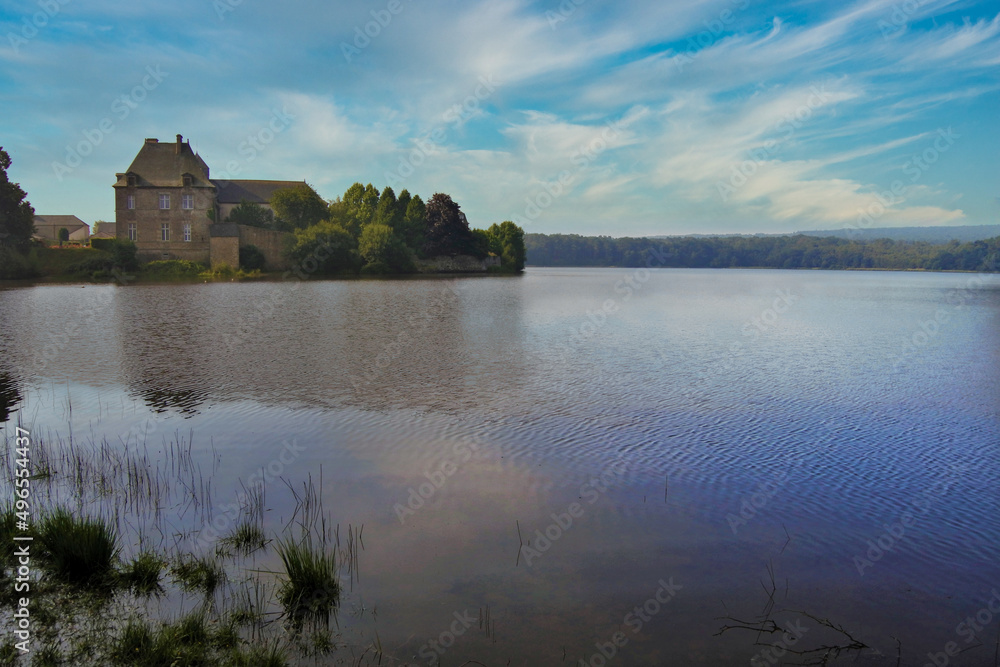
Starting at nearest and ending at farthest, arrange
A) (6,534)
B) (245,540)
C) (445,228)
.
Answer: (6,534), (245,540), (445,228)

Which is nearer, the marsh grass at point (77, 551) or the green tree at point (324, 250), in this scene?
the marsh grass at point (77, 551)

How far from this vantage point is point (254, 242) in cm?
6378

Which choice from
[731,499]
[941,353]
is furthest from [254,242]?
[731,499]

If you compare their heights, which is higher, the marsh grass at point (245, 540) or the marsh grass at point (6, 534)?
the marsh grass at point (6, 534)

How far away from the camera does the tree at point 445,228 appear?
81.1 meters

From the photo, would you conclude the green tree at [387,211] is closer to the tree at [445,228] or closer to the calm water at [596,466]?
the tree at [445,228]

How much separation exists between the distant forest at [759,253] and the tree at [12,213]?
388 feet

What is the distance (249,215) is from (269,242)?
6394mm

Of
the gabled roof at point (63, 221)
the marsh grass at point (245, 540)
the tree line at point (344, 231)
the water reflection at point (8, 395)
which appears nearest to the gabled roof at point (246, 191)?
the tree line at point (344, 231)

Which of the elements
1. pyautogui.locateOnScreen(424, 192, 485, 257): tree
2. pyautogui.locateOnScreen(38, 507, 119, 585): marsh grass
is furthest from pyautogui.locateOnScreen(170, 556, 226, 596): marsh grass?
pyautogui.locateOnScreen(424, 192, 485, 257): tree

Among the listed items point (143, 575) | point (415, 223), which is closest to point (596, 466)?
point (143, 575)

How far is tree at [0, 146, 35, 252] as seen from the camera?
50.5 m

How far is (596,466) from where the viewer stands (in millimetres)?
7207

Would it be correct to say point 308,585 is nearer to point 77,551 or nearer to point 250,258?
point 77,551
